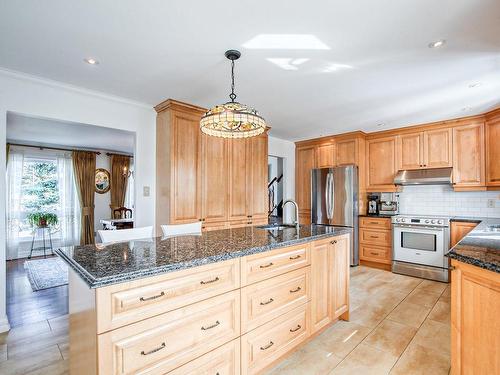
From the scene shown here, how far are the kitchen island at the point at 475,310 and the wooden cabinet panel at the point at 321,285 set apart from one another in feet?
3.00

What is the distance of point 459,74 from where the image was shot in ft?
8.44

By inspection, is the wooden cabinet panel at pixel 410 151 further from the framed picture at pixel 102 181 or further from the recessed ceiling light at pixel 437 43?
the framed picture at pixel 102 181

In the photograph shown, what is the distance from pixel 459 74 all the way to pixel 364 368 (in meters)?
2.75

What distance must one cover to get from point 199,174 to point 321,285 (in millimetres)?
2063

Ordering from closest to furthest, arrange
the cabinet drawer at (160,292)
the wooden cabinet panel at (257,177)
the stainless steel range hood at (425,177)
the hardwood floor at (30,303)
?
the cabinet drawer at (160,292)
the hardwood floor at (30,303)
the stainless steel range hood at (425,177)
the wooden cabinet panel at (257,177)

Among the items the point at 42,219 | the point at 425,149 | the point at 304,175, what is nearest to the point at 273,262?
the point at 425,149

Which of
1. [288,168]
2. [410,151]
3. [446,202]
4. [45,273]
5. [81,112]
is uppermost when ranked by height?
[81,112]

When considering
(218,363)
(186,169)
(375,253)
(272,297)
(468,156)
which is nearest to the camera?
(218,363)

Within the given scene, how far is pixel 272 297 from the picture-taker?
1863 mm

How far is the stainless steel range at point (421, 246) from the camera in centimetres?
395

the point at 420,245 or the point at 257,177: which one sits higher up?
the point at 257,177

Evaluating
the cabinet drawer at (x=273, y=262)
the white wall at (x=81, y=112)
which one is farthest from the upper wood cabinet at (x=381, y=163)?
the white wall at (x=81, y=112)

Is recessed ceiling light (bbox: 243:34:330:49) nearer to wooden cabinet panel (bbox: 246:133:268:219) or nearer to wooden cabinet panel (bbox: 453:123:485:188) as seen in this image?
wooden cabinet panel (bbox: 246:133:268:219)

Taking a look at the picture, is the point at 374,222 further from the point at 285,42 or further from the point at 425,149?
the point at 285,42
